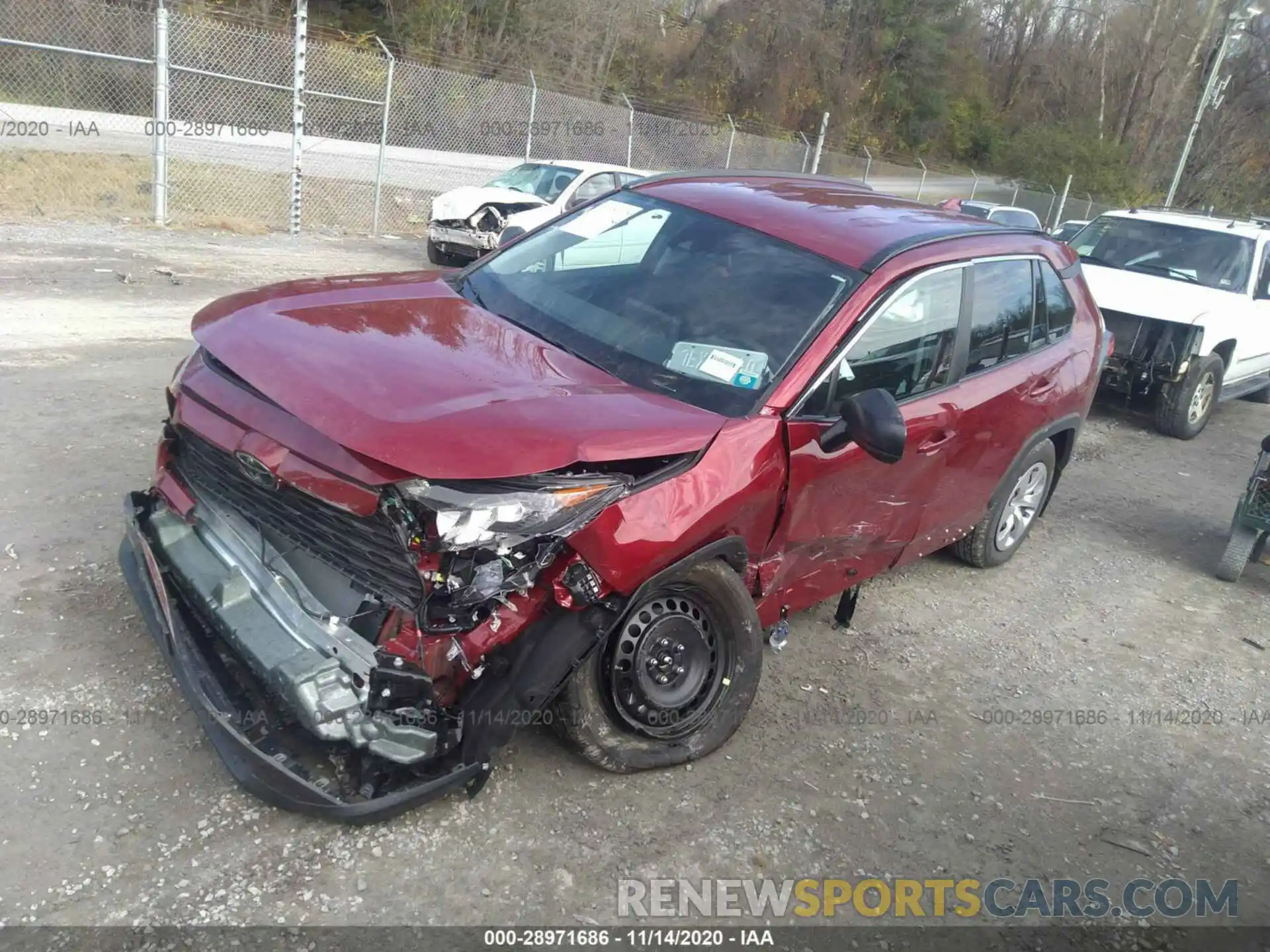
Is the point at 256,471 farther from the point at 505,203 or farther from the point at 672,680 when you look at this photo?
the point at 505,203

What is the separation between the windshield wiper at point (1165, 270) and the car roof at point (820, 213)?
5.56 metres

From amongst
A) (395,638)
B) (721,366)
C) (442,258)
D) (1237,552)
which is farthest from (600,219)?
(442,258)

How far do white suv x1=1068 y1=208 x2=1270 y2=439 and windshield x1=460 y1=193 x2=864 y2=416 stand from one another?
20.5ft

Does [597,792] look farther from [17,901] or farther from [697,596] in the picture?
[17,901]

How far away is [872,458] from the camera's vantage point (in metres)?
3.66

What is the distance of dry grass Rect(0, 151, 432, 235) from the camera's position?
12.8m

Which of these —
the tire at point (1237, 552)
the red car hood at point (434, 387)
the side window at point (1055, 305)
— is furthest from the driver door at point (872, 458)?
the tire at point (1237, 552)

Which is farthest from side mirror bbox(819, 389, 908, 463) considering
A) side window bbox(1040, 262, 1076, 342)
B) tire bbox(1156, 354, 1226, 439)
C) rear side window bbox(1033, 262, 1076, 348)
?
tire bbox(1156, 354, 1226, 439)

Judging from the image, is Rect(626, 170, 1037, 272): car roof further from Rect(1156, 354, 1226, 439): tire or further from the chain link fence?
the chain link fence

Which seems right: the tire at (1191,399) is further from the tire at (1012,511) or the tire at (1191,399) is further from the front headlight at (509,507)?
the front headlight at (509,507)

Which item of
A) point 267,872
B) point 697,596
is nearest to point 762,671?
point 697,596

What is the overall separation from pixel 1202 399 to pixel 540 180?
8.67 metres

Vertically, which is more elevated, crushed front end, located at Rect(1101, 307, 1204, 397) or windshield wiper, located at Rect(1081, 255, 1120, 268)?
windshield wiper, located at Rect(1081, 255, 1120, 268)

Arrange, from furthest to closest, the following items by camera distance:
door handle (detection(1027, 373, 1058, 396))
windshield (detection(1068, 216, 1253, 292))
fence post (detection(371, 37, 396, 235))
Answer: fence post (detection(371, 37, 396, 235)), windshield (detection(1068, 216, 1253, 292)), door handle (detection(1027, 373, 1058, 396))
